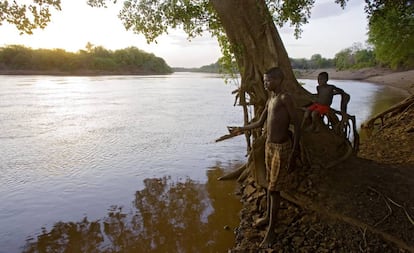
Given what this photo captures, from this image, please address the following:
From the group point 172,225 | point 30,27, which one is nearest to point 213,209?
point 172,225

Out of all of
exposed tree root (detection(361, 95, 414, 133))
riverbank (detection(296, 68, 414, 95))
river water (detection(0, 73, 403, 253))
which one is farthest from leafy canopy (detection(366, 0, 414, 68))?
river water (detection(0, 73, 403, 253))

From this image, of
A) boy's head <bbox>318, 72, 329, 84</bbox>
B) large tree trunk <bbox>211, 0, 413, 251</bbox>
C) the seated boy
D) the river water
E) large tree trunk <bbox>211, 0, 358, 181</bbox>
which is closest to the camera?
large tree trunk <bbox>211, 0, 413, 251</bbox>

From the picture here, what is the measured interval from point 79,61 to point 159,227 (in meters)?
68.3

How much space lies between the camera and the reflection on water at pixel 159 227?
477 cm

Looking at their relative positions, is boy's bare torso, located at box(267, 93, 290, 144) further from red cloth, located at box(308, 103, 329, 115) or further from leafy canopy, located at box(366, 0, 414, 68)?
leafy canopy, located at box(366, 0, 414, 68)

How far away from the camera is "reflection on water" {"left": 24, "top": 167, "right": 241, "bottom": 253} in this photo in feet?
15.7

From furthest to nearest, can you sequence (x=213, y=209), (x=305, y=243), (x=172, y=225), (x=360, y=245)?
(x=213, y=209)
(x=172, y=225)
(x=305, y=243)
(x=360, y=245)

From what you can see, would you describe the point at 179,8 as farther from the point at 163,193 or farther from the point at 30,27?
the point at 163,193

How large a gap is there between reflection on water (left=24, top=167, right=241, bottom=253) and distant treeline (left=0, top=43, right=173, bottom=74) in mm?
60342

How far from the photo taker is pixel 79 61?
67.4m

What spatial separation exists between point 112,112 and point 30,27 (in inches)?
459

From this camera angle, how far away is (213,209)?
5.89 metres

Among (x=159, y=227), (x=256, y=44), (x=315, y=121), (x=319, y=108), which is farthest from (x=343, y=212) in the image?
(x=256, y=44)

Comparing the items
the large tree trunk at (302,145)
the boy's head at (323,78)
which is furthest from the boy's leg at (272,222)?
the boy's head at (323,78)
